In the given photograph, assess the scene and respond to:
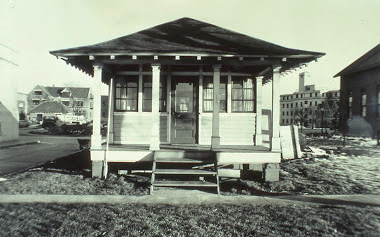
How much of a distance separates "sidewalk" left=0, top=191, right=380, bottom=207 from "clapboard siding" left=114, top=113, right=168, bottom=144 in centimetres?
389

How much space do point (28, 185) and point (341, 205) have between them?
23.8 ft

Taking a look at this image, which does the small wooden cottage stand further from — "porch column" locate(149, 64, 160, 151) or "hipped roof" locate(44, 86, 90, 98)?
"hipped roof" locate(44, 86, 90, 98)

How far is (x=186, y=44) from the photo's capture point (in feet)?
28.9

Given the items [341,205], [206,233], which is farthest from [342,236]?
[206,233]

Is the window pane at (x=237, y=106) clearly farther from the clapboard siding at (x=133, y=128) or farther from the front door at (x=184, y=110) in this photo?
the clapboard siding at (x=133, y=128)

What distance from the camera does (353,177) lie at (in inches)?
326

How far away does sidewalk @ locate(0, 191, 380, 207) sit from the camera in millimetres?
5770

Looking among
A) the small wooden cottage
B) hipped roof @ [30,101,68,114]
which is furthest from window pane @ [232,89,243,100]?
hipped roof @ [30,101,68,114]

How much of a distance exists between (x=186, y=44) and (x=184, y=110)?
2.50m

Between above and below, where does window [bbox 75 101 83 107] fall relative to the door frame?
above

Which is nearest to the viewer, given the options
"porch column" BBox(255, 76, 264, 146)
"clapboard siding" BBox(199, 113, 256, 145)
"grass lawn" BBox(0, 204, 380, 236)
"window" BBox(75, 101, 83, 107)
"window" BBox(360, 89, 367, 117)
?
"grass lawn" BBox(0, 204, 380, 236)

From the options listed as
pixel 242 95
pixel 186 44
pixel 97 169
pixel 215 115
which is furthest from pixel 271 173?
pixel 97 169

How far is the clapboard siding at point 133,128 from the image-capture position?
32.8 ft

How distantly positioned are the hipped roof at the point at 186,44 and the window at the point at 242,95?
1524 millimetres
